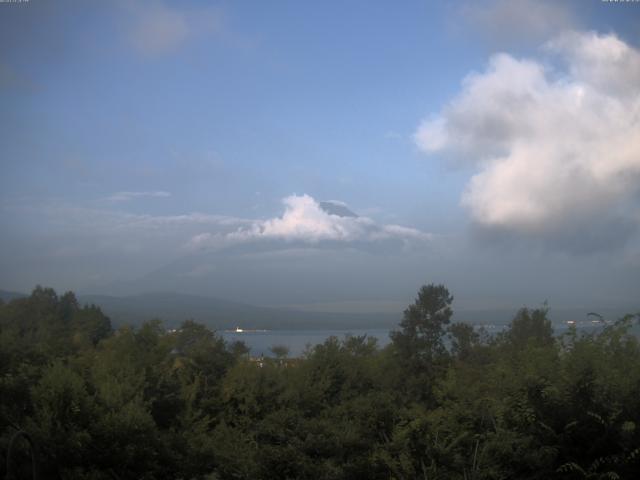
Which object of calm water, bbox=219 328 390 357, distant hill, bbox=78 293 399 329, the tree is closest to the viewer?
calm water, bbox=219 328 390 357

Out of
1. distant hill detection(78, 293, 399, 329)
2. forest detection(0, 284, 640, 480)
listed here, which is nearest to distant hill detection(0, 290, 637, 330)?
distant hill detection(78, 293, 399, 329)

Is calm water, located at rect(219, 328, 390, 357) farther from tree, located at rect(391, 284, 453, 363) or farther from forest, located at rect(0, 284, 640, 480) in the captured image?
forest, located at rect(0, 284, 640, 480)

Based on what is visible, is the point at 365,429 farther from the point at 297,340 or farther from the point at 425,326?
the point at 297,340

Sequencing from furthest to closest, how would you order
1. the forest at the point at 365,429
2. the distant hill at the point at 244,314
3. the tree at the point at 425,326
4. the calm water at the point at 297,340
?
the distant hill at the point at 244,314 < the tree at the point at 425,326 < the calm water at the point at 297,340 < the forest at the point at 365,429

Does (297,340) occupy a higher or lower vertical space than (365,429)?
lower

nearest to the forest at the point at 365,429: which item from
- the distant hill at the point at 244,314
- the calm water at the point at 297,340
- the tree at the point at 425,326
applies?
the calm water at the point at 297,340

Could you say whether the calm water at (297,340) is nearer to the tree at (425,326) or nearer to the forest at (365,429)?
the tree at (425,326)

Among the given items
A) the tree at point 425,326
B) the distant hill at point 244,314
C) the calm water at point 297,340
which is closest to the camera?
the calm water at point 297,340

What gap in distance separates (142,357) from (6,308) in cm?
1848

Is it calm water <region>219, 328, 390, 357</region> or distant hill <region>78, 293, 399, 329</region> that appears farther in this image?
distant hill <region>78, 293, 399, 329</region>

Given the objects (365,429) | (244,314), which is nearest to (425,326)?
(365,429)

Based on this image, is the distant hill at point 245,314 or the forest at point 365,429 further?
the distant hill at point 245,314

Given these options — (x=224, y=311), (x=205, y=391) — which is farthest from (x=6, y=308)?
(x=224, y=311)

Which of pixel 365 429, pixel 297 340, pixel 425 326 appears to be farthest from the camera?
pixel 297 340
